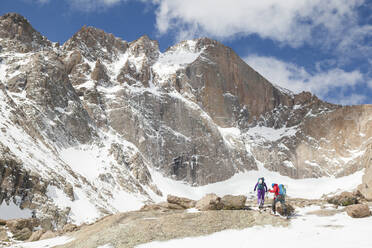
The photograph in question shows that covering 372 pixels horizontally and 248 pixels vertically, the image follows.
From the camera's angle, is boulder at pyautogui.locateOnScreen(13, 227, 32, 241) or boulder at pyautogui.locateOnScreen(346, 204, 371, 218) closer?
boulder at pyautogui.locateOnScreen(346, 204, 371, 218)

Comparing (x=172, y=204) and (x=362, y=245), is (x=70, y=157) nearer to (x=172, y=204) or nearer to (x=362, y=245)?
(x=172, y=204)

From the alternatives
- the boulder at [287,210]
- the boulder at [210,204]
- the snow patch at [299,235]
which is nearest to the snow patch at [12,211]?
the boulder at [210,204]

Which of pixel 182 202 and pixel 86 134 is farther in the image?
pixel 86 134

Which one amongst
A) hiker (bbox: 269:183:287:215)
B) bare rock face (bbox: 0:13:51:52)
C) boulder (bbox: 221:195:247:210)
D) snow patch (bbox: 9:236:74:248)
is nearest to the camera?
hiker (bbox: 269:183:287:215)

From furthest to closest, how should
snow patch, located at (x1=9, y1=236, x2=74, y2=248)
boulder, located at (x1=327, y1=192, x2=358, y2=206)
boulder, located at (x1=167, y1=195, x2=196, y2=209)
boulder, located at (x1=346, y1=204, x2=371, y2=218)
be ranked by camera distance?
1. boulder, located at (x1=167, y1=195, x2=196, y2=209)
2. boulder, located at (x1=327, y1=192, x2=358, y2=206)
3. snow patch, located at (x1=9, y1=236, x2=74, y2=248)
4. boulder, located at (x1=346, y1=204, x2=371, y2=218)

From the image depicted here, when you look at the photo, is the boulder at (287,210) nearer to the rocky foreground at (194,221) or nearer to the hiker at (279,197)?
the rocky foreground at (194,221)

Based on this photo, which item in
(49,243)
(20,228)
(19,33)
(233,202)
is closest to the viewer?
(49,243)

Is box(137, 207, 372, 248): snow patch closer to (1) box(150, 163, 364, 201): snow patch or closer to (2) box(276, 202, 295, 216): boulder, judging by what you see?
(2) box(276, 202, 295, 216): boulder

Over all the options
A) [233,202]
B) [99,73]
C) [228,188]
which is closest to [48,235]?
[233,202]

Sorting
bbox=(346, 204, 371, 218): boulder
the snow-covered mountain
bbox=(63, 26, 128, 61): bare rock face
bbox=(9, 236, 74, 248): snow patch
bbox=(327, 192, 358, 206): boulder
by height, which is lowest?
bbox=(9, 236, 74, 248): snow patch

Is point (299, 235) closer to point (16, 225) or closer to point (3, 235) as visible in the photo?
point (3, 235)

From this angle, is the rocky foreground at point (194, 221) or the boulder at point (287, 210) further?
the boulder at point (287, 210)

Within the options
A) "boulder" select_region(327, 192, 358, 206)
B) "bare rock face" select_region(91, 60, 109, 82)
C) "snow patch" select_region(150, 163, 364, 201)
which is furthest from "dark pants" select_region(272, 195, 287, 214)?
"bare rock face" select_region(91, 60, 109, 82)

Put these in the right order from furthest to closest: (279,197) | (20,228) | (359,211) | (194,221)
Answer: (20,228)
(279,197)
(194,221)
(359,211)
